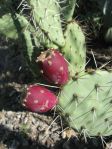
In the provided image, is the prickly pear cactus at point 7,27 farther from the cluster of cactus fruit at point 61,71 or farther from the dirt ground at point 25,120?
the dirt ground at point 25,120

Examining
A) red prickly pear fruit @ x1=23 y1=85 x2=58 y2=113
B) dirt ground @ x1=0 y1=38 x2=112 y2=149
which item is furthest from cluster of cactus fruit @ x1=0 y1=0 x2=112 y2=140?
dirt ground @ x1=0 y1=38 x2=112 y2=149

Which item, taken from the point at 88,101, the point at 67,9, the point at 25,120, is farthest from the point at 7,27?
the point at 25,120

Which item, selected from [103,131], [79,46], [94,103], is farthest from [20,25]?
[103,131]

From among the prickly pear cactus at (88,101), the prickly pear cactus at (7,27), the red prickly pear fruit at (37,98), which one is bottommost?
the prickly pear cactus at (88,101)

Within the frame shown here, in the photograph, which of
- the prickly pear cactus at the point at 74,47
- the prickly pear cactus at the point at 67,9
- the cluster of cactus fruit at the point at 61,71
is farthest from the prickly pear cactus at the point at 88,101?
the prickly pear cactus at the point at 67,9

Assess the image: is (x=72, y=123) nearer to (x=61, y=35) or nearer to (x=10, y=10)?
(x=61, y=35)
